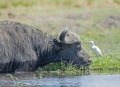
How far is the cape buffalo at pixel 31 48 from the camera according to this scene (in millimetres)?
18781

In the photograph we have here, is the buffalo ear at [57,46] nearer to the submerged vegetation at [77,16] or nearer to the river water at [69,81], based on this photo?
the river water at [69,81]

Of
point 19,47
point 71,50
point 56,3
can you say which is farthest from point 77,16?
point 19,47

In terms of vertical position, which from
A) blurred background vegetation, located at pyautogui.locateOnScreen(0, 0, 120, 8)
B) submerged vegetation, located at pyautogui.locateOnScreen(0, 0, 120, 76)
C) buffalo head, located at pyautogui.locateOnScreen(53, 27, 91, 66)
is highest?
blurred background vegetation, located at pyautogui.locateOnScreen(0, 0, 120, 8)

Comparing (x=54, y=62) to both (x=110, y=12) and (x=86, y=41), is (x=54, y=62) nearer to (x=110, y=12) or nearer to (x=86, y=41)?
(x=86, y=41)

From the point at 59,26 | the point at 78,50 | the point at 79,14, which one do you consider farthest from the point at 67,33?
the point at 79,14

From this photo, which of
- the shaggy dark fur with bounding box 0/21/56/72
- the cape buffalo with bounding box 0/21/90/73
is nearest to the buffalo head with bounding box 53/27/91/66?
the cape buffalo with bounding box 0/21/90/73

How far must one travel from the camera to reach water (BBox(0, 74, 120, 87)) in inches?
676

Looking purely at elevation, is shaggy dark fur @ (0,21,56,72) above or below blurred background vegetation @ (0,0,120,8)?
below

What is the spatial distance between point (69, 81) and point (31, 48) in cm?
173

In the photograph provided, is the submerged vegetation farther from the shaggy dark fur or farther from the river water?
the river water

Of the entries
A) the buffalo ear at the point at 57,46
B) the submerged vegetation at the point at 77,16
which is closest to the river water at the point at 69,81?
the buffalo ear at the point at 57,46

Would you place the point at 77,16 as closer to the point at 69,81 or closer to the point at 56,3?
the point at 56,3

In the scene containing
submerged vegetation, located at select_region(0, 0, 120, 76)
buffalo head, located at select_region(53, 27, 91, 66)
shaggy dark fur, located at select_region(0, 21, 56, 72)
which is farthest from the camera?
submerged vegetation, located at select_region(0, 0, 120, 76)

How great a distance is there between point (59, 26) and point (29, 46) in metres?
11.0
